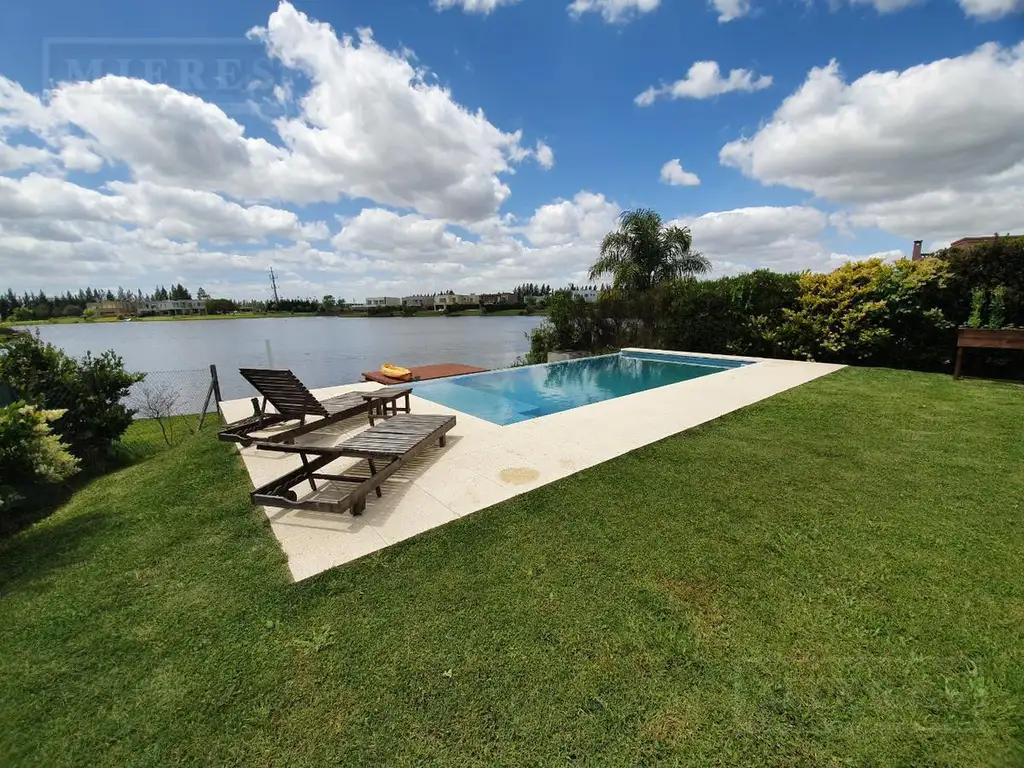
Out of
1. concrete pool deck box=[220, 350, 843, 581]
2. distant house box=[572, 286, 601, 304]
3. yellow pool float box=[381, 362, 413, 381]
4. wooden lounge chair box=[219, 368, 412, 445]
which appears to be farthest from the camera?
distant house box=[572, 286, 601, 304]

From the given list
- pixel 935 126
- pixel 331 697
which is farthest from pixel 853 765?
pixel 935 126

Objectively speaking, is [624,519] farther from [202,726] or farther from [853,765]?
[202,726]

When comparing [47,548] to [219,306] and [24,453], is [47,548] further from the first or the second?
[219,306]

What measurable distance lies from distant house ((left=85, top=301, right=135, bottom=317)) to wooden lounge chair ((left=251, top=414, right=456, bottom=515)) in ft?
250

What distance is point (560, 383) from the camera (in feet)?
36.3

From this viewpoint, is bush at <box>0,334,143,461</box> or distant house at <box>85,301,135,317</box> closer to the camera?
bush at <box>0,334,143,461</box>

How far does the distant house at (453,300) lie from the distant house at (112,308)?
47.4 meters

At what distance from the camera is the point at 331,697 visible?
1850mm

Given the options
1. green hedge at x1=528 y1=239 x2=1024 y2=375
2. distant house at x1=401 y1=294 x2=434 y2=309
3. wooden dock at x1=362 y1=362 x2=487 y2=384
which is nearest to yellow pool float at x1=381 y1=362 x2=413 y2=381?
wooden dock at x1=362 y1=362 x2=487 y2=384

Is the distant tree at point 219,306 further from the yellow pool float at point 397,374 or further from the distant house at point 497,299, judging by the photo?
the yellow pool float at point 397,374

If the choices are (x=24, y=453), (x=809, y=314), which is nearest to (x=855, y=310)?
(x=809, y=314)

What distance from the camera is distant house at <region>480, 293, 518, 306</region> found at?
70312 mm

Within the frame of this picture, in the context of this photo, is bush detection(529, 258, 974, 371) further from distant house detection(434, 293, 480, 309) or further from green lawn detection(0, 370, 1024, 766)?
distant house detection(434, 293, 480, 309)

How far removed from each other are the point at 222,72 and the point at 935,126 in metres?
20.4
